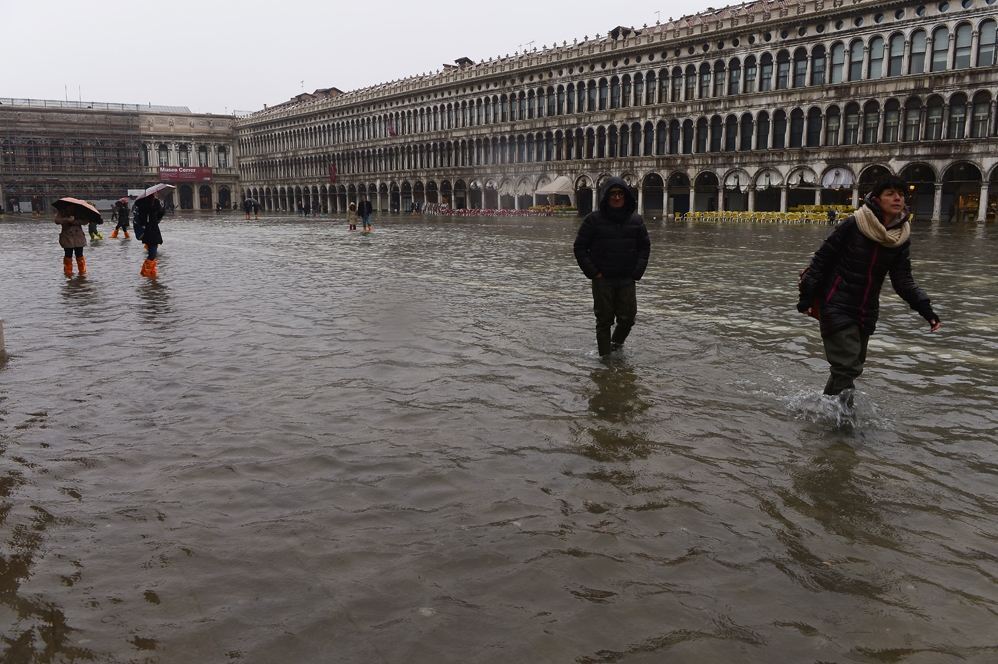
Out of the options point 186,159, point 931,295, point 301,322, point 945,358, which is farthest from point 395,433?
point 186,159

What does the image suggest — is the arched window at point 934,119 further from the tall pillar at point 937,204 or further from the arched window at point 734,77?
the arched window at point 734,77

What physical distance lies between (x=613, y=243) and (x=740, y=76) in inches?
1846

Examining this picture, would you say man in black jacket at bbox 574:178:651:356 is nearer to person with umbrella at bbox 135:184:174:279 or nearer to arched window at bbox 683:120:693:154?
person with umbrella at bbox 135:184:174:279

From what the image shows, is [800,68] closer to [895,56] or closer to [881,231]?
[895,56]

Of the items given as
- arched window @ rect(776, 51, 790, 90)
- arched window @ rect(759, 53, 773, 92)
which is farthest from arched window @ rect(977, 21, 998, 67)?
arched window @ rect(759, 53, 773, 92)

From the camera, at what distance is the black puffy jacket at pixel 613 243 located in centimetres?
648

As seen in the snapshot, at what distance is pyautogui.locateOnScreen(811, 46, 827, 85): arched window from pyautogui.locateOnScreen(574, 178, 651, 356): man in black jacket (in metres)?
44.1

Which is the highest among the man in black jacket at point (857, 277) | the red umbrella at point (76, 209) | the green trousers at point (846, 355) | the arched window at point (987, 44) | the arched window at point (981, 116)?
the arched window at point (987, 44)

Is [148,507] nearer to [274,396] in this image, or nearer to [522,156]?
[274,396]

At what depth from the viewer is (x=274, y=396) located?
17.8ft

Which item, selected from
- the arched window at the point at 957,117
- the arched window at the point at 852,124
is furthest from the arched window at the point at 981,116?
the arched window at the point at 852,124

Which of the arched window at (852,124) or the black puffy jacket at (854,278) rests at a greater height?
the arched window at (852,124)

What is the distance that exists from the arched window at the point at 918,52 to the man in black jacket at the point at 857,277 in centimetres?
4297

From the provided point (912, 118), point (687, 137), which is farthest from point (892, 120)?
point (687, 137)
